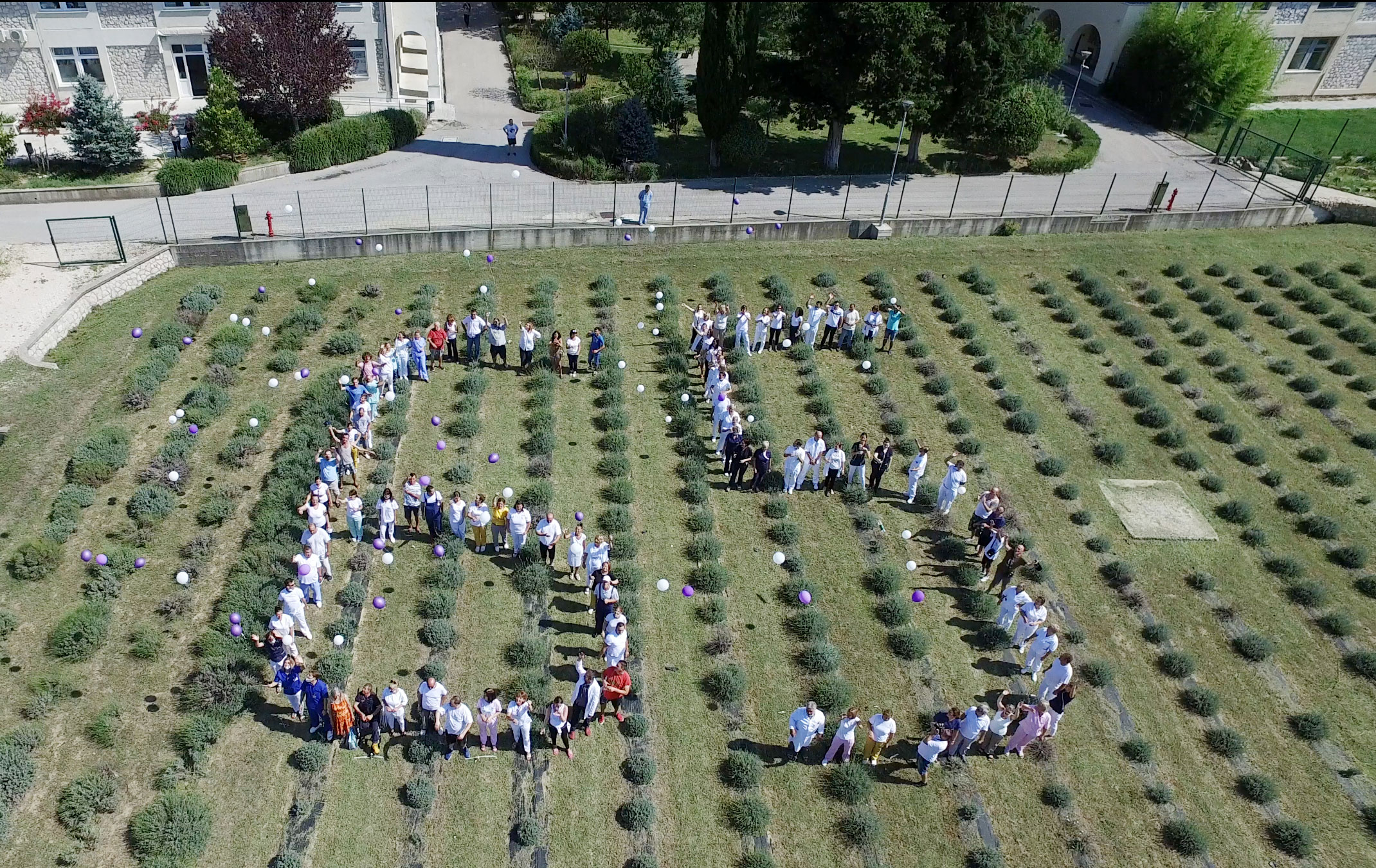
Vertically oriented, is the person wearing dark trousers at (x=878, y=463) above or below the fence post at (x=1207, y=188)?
below

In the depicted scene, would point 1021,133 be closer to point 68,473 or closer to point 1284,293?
point 1284,293

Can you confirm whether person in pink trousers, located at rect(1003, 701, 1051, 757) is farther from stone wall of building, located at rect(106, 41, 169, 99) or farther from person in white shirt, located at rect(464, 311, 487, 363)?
stone wall of building, located at rect(106, 41, 169, 99)

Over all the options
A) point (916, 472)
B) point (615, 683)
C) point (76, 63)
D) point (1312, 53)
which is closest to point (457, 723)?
point (615, 683)

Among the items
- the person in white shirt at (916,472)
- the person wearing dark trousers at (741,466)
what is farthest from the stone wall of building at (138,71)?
the person in white shirt at (916,472)

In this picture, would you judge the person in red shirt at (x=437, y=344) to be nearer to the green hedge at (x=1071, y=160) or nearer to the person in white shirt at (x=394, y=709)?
the person in white shirt at (x=394, y=709)

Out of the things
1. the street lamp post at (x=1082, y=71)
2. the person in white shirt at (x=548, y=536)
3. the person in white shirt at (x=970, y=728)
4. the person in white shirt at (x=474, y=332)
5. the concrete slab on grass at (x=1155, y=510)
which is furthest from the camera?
the street lamp post at (x=1082, y=71)

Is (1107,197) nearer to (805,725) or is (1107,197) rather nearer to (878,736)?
(878,736)
